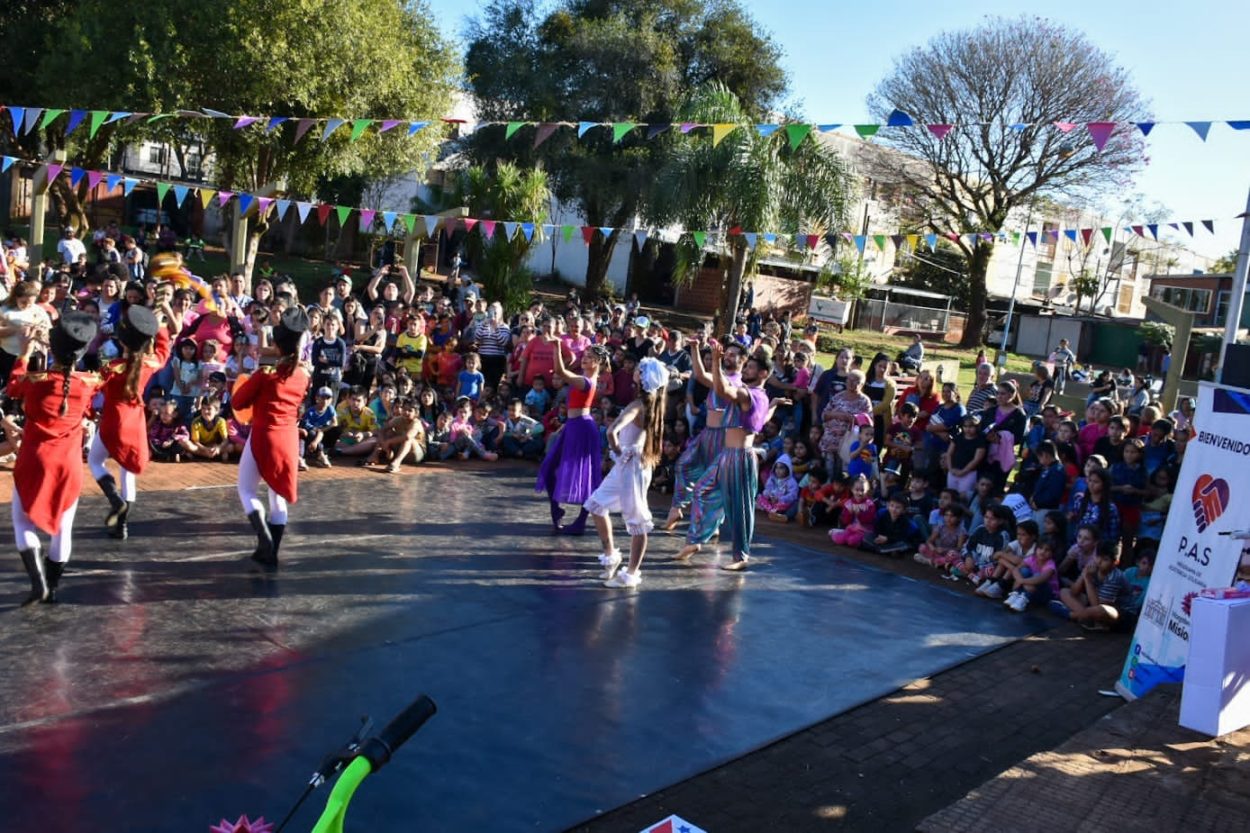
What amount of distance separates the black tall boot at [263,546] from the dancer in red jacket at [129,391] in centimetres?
90

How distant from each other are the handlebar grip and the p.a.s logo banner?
5.03 metres

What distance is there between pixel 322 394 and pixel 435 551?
3.67m

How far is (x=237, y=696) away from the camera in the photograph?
5.14 metres

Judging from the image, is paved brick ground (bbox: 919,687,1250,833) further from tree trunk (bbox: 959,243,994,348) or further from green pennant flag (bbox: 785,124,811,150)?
tree trunk (bbox: 959,243,994,348)

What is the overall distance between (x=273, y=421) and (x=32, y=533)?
1.59 m

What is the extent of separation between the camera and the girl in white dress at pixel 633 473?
7566mm

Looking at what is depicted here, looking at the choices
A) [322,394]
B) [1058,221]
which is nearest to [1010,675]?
[322,394]

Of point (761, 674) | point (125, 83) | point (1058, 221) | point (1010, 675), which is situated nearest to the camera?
point (761, 674)

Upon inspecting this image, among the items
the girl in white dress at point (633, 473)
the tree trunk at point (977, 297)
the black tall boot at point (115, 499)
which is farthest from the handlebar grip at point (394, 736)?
the tree trunk at point (977, 297)

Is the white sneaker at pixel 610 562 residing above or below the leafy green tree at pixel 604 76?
below

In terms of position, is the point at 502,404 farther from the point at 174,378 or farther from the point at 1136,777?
the point at 1136,777

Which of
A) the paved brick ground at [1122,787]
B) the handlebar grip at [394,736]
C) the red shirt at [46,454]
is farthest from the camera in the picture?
the red shirt at [46,454]

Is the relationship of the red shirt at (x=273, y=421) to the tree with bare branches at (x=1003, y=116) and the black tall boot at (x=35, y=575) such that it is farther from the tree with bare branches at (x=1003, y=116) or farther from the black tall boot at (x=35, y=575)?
the tree with bare branches at (x=1003, y=116)

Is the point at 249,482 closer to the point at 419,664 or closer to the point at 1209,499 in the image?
the point at 419,664
